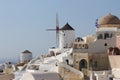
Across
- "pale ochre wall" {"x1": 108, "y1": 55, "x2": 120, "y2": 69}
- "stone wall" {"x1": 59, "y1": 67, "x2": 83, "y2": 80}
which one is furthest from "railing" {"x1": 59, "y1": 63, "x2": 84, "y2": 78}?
"pale ochre wall" {"x1": 108, "y1": 55, "x2": 120, "y2": 69}

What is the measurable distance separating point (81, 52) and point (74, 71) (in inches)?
114

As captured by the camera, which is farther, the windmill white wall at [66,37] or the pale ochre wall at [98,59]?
the windmill white wall at [66,37]

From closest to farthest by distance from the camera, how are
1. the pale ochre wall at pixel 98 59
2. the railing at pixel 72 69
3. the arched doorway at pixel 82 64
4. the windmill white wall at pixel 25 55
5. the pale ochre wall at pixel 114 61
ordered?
the pale ochre wall at pixel 114 61, the railing at pixel 72 69, the pale ochre wall at pixel 98 59, the arched doorway at pixel 82 64, the windmill white wall at pixel 25 55

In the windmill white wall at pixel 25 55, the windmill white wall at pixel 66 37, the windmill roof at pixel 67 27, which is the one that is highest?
the windmill roof at pixel 67 27

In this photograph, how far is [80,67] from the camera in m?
29.0

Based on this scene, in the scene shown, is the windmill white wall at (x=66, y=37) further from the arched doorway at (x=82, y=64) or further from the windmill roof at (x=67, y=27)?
the arched doorway at (x=82, y=64)

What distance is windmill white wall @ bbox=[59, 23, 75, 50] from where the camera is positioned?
114 ft

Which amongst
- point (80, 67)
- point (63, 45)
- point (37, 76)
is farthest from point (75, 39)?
point (37, 76)

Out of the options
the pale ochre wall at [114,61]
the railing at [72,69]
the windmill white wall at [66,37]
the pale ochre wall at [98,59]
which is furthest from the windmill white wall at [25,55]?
the pale ochre wall at [114,61]

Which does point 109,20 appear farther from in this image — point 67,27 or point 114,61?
point 114,61

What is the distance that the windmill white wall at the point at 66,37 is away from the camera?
34781mm

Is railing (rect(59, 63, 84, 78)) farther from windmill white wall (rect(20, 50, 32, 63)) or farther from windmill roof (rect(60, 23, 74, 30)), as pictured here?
windmill white wall (rect(20, 50, 32, 63))

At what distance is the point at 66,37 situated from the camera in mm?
34969

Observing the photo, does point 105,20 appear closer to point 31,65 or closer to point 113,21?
point 113,21
